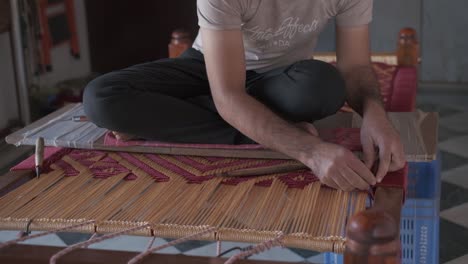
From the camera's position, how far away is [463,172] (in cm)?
209

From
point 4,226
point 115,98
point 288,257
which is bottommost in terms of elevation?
point 288,257

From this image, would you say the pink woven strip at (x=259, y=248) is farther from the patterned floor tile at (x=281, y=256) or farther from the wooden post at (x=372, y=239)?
the patterned floor tile at (x=281, y=256)

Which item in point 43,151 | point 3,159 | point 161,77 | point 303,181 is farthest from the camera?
point 3,159

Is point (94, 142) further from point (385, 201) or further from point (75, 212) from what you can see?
point (385, 201)

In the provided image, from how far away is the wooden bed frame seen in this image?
71 centimetres

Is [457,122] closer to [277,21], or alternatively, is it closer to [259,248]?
[277,21]

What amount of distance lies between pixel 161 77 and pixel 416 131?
0.52m

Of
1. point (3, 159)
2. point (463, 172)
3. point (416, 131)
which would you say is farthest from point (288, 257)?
point (3, 159)

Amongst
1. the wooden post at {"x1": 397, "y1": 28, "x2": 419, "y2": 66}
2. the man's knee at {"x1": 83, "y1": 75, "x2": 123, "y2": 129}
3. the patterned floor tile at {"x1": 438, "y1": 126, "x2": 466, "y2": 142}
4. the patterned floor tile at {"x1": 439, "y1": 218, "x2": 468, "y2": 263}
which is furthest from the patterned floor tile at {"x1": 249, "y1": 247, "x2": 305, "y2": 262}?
the patterned floor tile at {"x1": 438, "y1": 126, "x2": 466, "y2": 142}

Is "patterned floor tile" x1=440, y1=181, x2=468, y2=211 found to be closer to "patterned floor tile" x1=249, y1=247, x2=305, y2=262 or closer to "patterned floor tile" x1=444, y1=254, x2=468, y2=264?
"patterned floor tile" x1=444, y1=254, x2=468, y2=264

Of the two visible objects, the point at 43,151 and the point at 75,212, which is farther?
the point at 43,151

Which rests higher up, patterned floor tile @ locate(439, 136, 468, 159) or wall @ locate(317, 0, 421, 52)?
wall @ locate(317, 0, 421, 52)

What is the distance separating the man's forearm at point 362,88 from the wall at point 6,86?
157 centimetres

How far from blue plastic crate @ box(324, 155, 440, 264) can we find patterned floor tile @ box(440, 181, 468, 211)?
0.57 m
